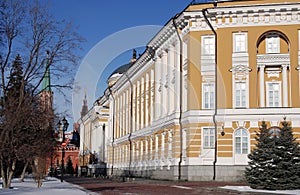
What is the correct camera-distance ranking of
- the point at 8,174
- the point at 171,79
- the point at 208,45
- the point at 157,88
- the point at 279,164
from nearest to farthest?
the point at 279,164
the point at 8,174
the point at 208,45
the point at 171,79
the point at 157,88

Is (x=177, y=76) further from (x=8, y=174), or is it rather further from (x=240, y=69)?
(x=8, y=174)

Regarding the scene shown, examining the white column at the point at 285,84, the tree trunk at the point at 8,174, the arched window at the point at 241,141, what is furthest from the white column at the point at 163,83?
the tree trunk at the point at 8,174

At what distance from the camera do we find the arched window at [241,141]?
3753 cm

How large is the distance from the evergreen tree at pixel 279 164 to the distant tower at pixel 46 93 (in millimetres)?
11688

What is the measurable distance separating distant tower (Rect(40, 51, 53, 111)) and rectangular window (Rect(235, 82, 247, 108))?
15.5m

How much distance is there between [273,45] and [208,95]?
20.9 ft

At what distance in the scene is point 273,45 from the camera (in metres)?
39.0

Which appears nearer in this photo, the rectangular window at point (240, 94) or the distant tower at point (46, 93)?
the distant tower at point (46, 93)

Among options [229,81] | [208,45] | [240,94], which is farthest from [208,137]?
[208,45]

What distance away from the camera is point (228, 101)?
126 ft

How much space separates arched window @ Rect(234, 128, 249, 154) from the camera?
123 feet

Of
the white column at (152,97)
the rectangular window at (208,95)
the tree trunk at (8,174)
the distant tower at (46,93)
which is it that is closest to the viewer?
the distant tower at (46,93)

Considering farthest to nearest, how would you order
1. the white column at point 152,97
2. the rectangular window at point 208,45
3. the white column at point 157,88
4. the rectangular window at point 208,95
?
1. the white column at point 152,97
2. the white column at point 157,88
3. the rectangular window at point 208,45
4. the rectangular window at point 208,95

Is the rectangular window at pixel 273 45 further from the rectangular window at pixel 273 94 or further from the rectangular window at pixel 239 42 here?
the rectangular window at pixel 273 94
